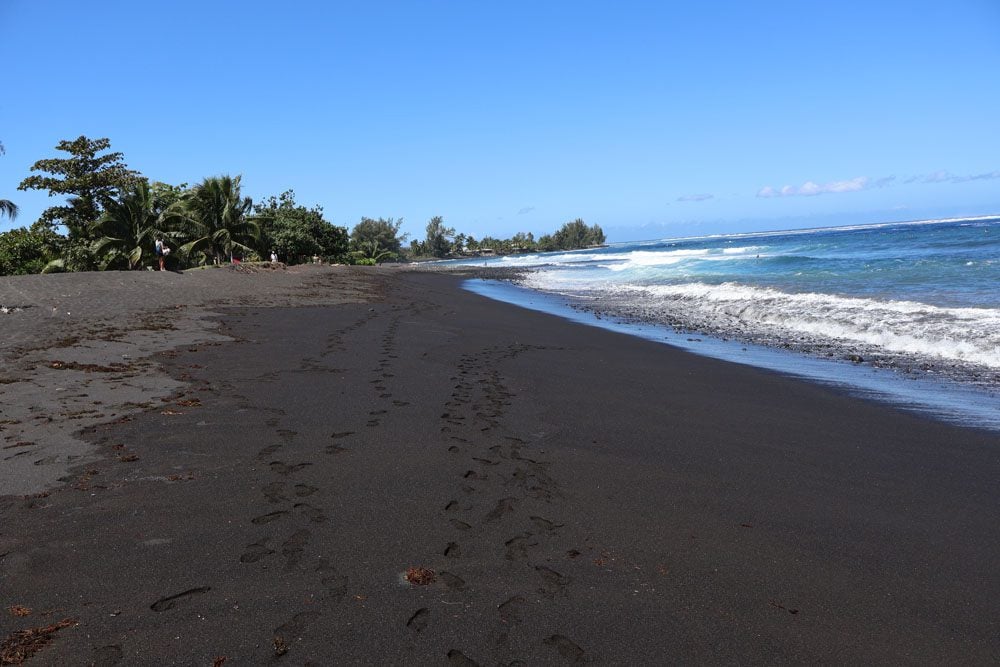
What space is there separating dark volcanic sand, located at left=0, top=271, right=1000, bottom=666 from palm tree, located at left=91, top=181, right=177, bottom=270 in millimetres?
25226

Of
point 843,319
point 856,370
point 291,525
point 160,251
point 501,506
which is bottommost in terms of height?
point 856,370

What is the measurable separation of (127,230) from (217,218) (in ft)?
20.2

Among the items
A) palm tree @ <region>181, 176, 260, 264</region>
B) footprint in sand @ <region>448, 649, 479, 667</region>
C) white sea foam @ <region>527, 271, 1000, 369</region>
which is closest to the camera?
footprint in sand @ <region>448, 649, 479, 667</region>

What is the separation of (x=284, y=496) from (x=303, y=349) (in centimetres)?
612

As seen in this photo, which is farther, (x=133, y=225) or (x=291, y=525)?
(x=133, y=225)

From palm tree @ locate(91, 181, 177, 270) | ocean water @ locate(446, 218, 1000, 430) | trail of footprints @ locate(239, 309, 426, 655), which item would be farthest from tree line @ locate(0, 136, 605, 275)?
trail of footprints @ locate(239, 309, 426, 655)

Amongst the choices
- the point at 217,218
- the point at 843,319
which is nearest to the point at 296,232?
the point at 217,218

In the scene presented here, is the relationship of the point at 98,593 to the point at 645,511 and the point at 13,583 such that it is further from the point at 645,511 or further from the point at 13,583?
the point at 645,511

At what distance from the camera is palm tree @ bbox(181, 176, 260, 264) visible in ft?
107

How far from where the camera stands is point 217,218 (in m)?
33.2

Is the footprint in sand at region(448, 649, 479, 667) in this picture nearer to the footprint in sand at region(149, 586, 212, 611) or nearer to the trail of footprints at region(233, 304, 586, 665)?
the trail of footprints at region(233, 304, 586, 665)

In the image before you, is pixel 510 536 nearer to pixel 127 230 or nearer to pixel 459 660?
pixel 459 660

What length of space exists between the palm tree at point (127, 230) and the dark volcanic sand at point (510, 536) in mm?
25226

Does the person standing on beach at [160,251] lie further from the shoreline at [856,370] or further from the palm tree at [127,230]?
the shoreline at [856,370]
